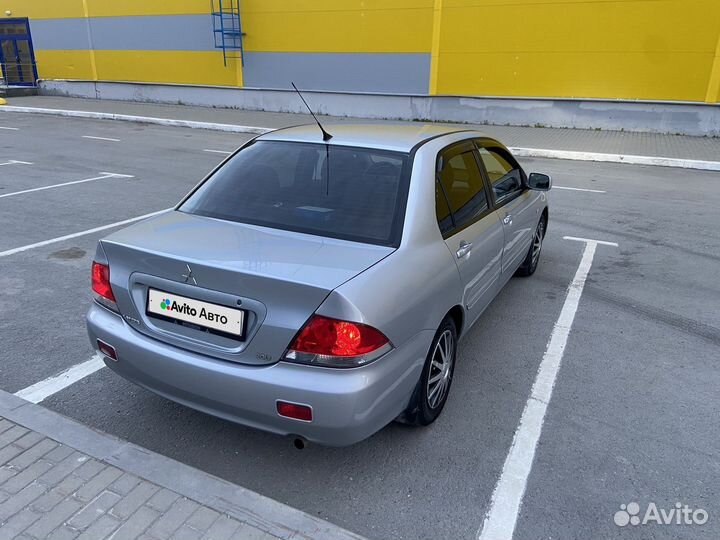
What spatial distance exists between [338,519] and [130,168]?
32.7 feet

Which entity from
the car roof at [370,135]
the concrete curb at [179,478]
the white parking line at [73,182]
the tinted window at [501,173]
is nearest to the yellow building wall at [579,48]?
the white parking line at [73,182]

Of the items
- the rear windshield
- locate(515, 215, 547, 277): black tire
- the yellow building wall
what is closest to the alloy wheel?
the rear windshield

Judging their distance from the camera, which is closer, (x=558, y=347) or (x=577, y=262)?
(x=558, y=347)

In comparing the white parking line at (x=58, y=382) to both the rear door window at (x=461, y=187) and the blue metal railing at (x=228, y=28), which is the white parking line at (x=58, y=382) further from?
the blue metal railing at (x=228, y=28)

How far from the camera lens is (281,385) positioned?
7.77 feet

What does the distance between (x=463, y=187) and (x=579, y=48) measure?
48.5ft

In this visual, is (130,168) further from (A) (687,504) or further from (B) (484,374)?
(A) (687,504)

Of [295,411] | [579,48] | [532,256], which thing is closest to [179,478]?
[295,411]

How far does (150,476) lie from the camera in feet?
8.46

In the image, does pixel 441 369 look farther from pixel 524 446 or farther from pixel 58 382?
pixel 58 382

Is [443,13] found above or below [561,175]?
above

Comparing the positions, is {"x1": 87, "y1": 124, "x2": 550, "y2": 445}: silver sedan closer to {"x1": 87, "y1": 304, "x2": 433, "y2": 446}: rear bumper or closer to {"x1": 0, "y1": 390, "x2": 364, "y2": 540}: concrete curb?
{"x1": 87, "y1": 304, "x2": 433, "y2": 446}: rear bumper

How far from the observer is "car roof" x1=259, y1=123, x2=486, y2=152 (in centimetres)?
338

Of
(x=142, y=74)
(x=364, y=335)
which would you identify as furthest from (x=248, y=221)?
(x=142, y=74)
